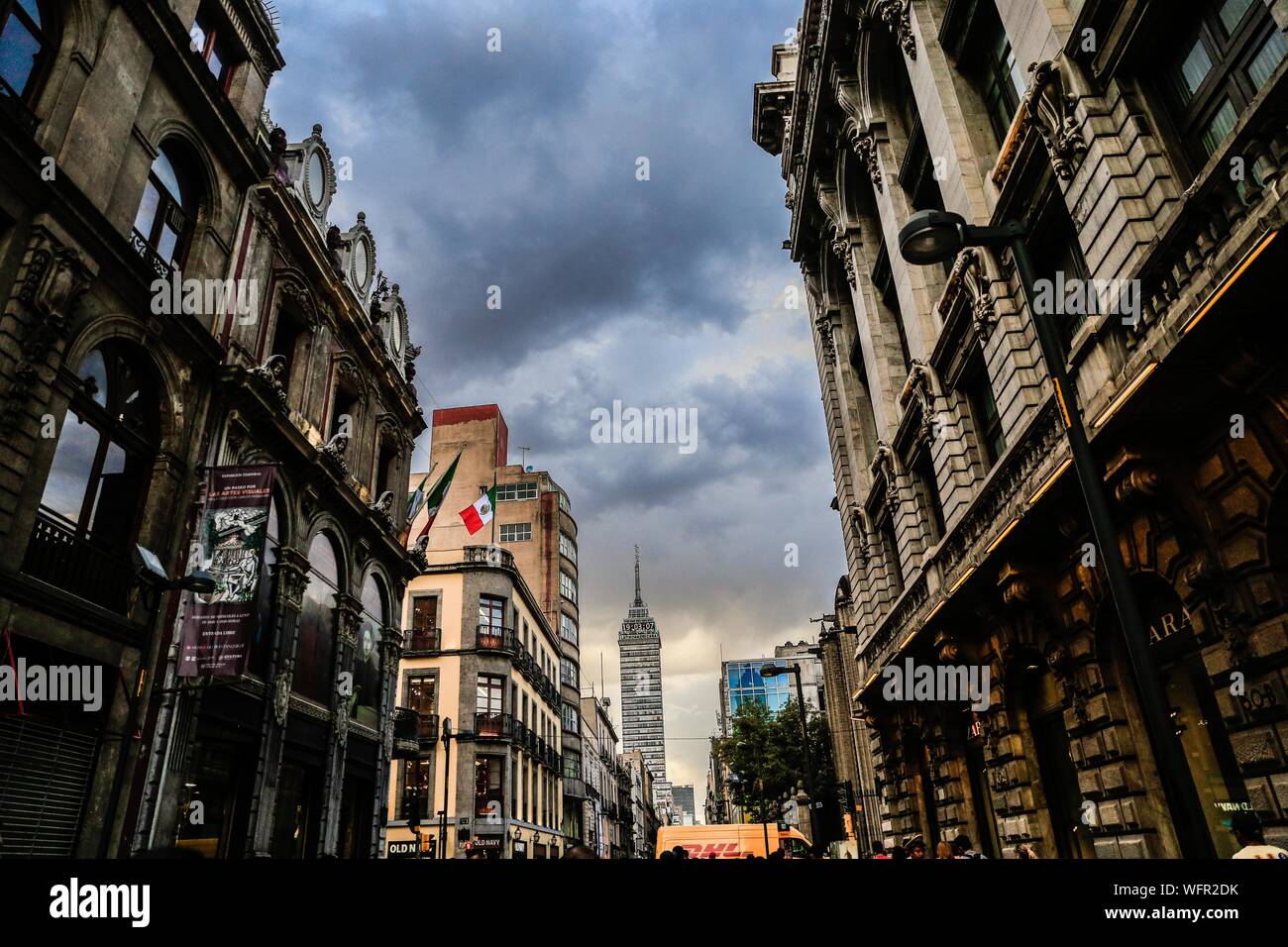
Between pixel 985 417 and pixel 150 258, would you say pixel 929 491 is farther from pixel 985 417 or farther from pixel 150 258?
pixel 150 258

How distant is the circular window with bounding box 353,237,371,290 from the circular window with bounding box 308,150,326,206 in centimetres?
269

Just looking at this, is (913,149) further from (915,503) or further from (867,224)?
(915,503)

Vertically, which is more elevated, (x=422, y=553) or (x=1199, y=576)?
(x=422, y=553)

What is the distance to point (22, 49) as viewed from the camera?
12719 millimetres

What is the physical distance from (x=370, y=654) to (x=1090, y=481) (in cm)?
2446

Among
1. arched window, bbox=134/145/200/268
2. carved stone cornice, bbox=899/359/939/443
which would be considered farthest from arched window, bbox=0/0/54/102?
carved stone cornice, bbox=899/359/939/443

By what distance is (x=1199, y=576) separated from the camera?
8.85m

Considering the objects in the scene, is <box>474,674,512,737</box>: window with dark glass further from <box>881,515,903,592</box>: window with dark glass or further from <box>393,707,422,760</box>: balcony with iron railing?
<box>881,515,903,592</box>: window with dark glass

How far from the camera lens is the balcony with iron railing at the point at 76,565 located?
1228 centimetres

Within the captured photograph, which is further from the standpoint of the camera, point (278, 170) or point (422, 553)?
point (422, 553)

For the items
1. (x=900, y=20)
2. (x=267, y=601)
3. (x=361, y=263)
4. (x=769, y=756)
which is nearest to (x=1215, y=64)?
(x=900, y=20)

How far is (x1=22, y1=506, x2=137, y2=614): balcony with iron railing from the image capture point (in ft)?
40.3
